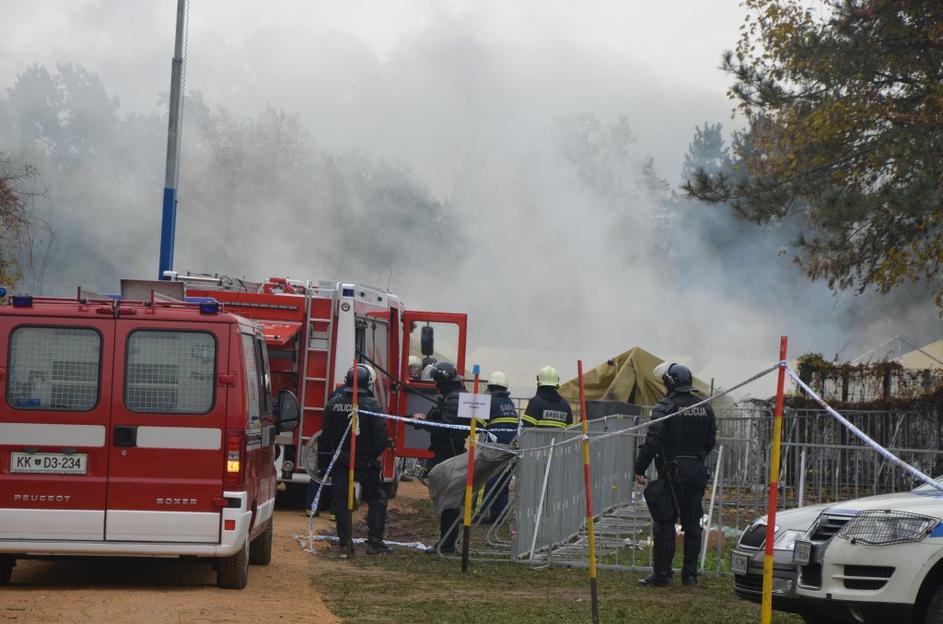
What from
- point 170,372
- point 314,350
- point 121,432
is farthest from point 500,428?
point 121,432

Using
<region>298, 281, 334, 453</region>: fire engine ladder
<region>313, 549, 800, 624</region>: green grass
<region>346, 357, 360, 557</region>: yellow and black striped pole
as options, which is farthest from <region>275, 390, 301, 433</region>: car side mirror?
<region>298, 281, 334, 453</region>: fire engine ladder

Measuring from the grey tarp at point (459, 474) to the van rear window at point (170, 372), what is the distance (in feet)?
12.4

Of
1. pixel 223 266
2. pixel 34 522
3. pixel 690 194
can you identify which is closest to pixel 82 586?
pixel 34 522

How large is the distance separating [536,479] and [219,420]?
413cm

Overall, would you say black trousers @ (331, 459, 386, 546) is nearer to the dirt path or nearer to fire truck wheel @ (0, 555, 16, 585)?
the dirt path

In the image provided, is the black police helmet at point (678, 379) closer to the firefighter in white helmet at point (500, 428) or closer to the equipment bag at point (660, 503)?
the equipment bag at point (660, 503)

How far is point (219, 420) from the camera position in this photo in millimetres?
9305

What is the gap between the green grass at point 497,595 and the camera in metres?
9.09

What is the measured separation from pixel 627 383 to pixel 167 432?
63.3 ft

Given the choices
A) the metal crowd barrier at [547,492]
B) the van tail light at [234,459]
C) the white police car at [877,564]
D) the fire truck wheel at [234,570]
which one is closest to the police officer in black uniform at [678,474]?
the metal crowd barrier at [547,492]

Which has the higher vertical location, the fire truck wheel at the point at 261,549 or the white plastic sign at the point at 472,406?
the white plastic sign at the point at 472,406

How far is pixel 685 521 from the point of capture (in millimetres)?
11336

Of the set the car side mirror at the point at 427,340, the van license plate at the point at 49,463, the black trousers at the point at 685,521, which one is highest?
the car side mirror at the point at 427,340

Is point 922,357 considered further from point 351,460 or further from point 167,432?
point 167,432
